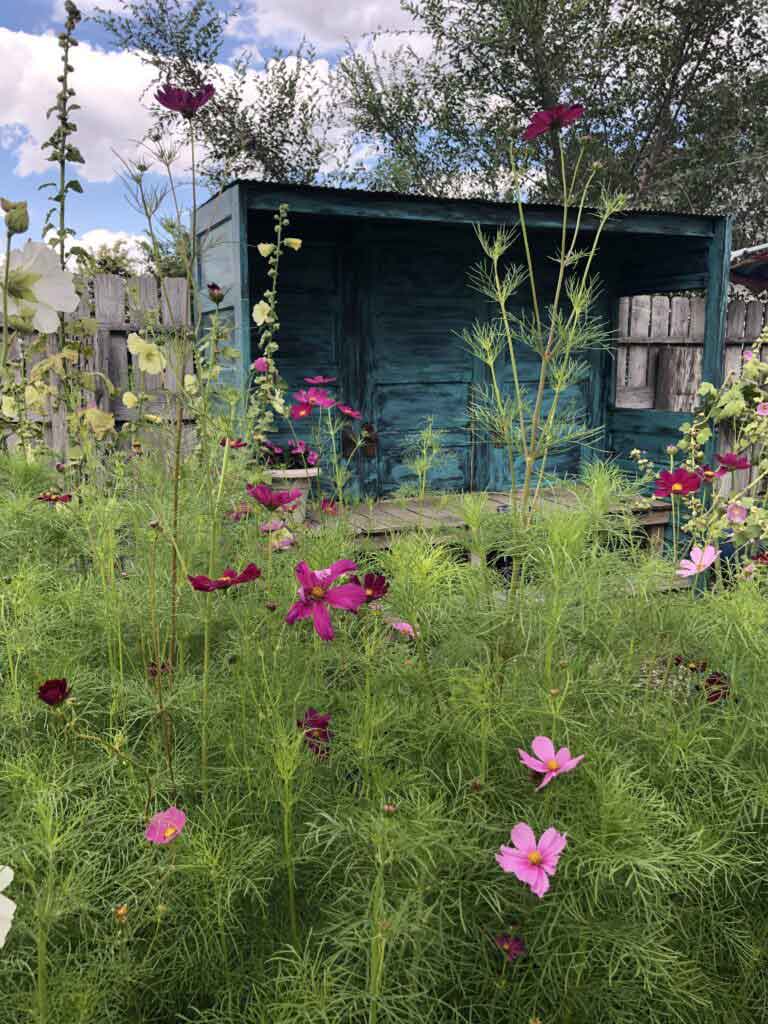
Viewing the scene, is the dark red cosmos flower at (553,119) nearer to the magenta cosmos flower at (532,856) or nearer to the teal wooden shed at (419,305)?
the magenta cosmos flower at (532,856)

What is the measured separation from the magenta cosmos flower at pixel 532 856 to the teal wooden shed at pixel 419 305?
4.34 m

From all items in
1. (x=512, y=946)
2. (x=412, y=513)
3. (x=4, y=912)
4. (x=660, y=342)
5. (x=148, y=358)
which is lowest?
(x=412, y=513)

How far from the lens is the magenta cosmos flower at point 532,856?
1.00 metres

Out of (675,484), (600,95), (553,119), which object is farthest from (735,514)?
(600,95)

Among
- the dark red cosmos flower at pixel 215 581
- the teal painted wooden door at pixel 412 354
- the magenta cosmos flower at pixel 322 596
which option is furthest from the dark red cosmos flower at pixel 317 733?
the teal painted wooden door at pixel 412 354

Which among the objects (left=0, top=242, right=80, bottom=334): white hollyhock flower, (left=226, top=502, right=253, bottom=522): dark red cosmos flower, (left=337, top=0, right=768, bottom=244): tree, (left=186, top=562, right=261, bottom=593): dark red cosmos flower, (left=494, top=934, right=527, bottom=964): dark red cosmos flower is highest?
(left=337, top=0, right=768, bottom=244): tree

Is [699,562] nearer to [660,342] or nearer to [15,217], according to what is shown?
[15,217]

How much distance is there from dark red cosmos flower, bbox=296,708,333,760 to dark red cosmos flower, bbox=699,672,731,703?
2.23 ft

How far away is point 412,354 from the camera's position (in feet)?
20.3

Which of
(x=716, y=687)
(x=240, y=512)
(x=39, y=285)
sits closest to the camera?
(x=39, y=285)

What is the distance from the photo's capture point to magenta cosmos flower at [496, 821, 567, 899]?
1000 mm

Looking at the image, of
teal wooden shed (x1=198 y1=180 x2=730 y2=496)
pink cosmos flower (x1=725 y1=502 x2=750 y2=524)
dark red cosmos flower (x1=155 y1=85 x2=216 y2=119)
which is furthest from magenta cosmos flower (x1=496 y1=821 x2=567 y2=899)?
teal wooden shed (x1=198 y1=180 x2=730 y2=496)

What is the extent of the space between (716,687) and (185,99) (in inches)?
52.2

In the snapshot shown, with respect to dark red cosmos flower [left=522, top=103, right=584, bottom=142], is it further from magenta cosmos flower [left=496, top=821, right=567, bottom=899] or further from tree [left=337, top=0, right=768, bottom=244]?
tree [left=337, top=0, right=768, bottom=244]
